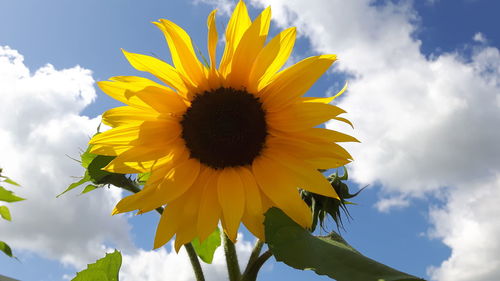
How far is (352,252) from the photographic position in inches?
76.2

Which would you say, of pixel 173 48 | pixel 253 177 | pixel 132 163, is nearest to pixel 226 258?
pixel 253 177

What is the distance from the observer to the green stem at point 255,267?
2256 mm

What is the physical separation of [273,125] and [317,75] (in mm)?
309

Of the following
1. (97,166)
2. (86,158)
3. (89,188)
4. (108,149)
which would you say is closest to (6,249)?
(89,188)

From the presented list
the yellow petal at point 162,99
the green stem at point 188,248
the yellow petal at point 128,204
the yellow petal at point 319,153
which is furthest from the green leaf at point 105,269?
the yellow petal at point 319,153

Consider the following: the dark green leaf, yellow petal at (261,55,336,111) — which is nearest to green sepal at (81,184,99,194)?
the dark green leaf

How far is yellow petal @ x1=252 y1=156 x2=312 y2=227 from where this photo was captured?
2.02 meters

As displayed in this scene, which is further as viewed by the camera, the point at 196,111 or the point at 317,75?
the point at 196,111

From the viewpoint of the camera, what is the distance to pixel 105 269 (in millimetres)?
2467

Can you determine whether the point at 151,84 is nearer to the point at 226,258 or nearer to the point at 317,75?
the point at 317,75

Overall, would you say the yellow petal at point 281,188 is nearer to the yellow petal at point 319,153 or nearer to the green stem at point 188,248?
the yellow petal at point 319,153

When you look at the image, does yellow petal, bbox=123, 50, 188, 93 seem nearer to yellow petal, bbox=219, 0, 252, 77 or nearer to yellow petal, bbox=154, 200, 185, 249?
yellow petal, bbox=219, 0, 252, 77

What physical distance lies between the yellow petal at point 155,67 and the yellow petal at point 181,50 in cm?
3

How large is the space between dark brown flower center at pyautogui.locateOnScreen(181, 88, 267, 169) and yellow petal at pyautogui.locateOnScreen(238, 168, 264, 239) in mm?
115
